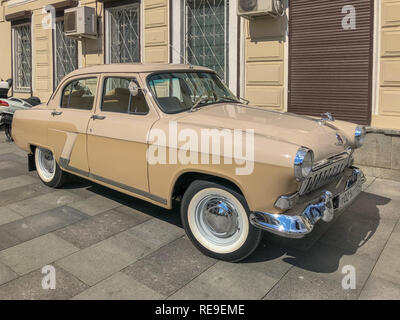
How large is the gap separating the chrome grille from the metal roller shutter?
3237mm

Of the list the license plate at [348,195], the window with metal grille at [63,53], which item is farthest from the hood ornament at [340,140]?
the window with metal grille at [63,53]

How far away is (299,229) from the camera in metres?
2.95

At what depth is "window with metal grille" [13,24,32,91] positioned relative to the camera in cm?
1351

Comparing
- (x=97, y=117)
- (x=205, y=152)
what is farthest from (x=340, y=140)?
(x=97, y=117)

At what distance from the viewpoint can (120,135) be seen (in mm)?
4070

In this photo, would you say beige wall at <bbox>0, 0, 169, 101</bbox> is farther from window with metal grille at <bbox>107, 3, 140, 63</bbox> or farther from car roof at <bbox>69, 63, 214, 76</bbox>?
car roof at <bbox>69, 63, 214, 76</bbox>

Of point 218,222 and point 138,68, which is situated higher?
point 138,68

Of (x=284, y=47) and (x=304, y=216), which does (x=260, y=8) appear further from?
(x=304, y=216)

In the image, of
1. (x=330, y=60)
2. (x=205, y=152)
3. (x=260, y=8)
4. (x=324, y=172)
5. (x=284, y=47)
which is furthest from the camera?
(x=284, y=47)

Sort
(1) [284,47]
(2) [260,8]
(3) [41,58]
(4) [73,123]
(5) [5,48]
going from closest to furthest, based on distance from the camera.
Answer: (4) [73,123] < (2) [260,8] < (1) [284,47] < (3) [41,58] < (5) [5,48]

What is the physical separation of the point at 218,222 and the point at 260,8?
4.96 metres

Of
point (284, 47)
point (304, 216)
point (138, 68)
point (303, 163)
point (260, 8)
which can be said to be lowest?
point (304, 216)
